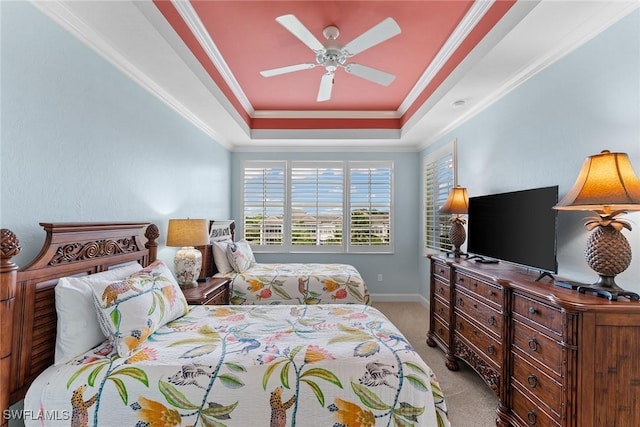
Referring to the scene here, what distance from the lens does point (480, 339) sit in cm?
231

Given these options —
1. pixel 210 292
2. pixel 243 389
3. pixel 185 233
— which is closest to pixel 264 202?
pixel 185 233

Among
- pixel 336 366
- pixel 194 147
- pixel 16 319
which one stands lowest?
pixel 336 366

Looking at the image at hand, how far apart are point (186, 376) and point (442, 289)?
2527 mm

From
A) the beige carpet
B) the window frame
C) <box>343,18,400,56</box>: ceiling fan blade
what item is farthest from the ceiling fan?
the beige carpet

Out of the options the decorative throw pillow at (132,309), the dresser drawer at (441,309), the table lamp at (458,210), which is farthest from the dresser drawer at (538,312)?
the decorative throw pillow at (132,309)

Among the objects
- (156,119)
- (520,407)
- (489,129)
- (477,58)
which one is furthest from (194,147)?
(520,407)

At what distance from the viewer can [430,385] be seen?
1438 millimetres

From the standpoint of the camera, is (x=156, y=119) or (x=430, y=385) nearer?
(x=430, y=385)

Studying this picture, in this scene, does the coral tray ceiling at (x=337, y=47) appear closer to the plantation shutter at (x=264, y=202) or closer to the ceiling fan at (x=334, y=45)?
the ceiling fan at (x=334, y=45)

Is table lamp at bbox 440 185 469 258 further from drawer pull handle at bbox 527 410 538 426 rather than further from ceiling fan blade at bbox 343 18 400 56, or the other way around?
ceiling fan blade at bbox 343 18 400 56

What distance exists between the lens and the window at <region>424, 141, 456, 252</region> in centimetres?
391

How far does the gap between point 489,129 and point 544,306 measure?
1999 millimetres

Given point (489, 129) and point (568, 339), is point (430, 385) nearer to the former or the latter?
point (568, 339)

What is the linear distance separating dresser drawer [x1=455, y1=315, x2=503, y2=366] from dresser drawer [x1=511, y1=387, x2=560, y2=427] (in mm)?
215
